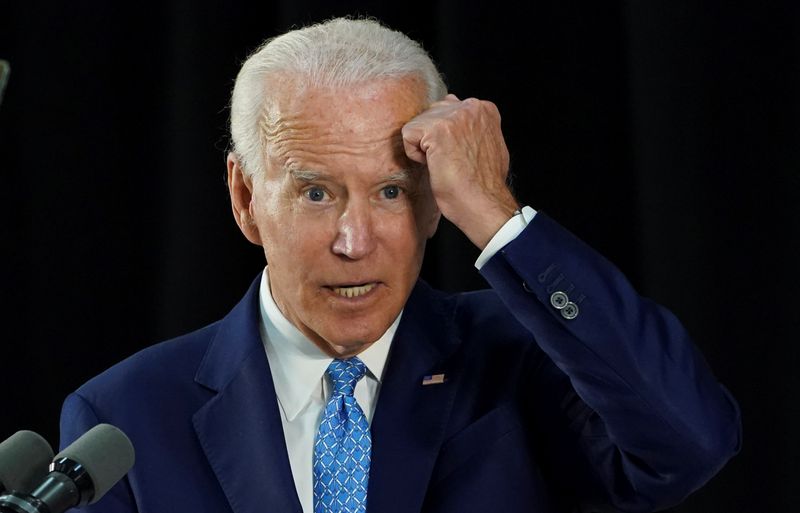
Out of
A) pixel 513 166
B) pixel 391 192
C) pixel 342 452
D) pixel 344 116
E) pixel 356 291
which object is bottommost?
pixel 342 452

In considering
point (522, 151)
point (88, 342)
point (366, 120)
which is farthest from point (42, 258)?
point (366, 120)

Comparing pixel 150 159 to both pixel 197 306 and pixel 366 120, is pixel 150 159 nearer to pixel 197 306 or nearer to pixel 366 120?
pixel 197 306

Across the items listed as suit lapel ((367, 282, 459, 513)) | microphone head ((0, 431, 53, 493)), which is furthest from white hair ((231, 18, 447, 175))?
microphone head ((0, 431, 53, 493))

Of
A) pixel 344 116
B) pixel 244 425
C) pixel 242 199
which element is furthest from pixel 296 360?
pixel 344 116

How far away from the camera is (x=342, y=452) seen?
212cm

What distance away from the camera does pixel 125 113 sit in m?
3.09

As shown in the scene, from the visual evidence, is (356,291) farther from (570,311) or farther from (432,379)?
(570,311)

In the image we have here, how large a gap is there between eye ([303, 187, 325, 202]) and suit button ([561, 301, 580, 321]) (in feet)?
1.35

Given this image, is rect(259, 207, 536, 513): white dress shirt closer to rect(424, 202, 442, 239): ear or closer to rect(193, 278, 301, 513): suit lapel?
rect(193, 278, 301, 513): suit lapel

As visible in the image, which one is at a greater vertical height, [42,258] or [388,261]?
[388,261]

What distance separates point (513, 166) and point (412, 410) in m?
0.84

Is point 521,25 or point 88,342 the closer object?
point 521,25

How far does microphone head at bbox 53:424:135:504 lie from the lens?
1.41 metres

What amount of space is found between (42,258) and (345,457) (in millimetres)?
1247
